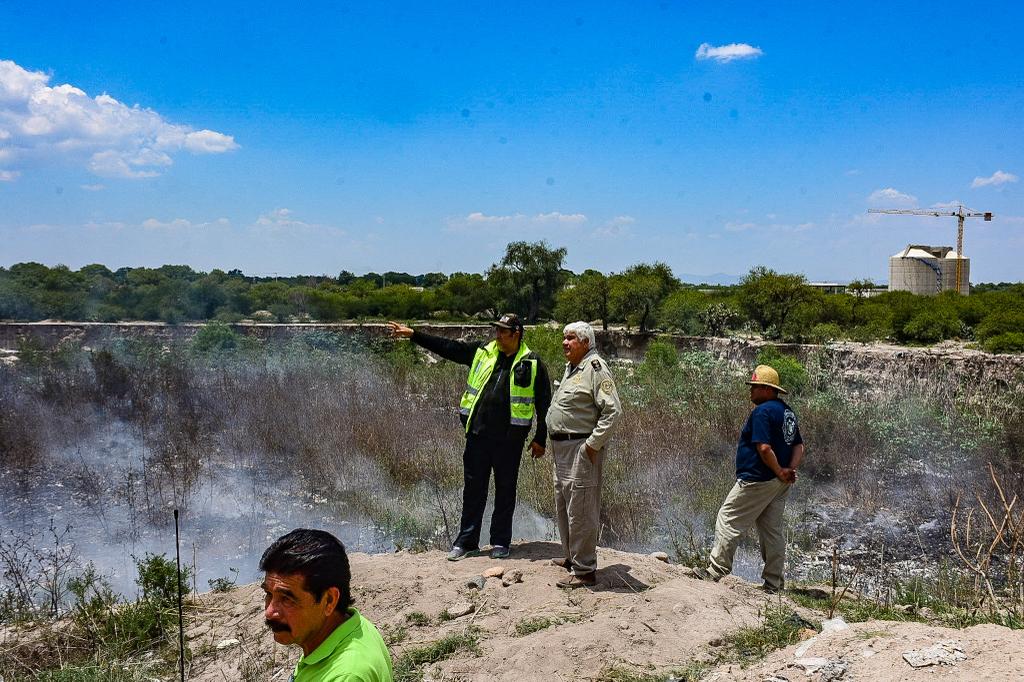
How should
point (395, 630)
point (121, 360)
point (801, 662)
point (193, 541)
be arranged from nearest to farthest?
point (801, 662), point (395, 630), point (193, 541), point (121, 360)

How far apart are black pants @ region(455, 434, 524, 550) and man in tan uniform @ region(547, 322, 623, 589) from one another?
556mm

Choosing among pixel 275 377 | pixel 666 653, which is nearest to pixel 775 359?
pixel 275 377

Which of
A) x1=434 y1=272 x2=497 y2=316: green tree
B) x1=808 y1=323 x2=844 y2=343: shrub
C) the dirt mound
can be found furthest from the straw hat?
x1=434 y1=272 x2=497 y2=316: green tree

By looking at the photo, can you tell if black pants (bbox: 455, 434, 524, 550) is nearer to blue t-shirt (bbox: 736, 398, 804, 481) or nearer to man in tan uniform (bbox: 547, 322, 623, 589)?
man in tan uniform (bbox: 547, 322, 623, 589)

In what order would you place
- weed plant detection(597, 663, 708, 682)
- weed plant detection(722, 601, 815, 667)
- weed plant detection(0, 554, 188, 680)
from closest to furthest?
1. weed plant detection(597, 663, 708, 682)
2. weed plant detection(722, 601, 815, 667)
3. weed plant detection(0, 554, 188, 680)

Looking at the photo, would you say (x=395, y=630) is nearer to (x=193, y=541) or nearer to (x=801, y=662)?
(x=801, y=662)

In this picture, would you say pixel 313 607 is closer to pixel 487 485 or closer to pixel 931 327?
pixel 487 485

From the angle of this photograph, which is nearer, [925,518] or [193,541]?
[193,541]

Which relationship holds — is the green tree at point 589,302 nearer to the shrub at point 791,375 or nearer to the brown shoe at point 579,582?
the shrub at point 791,375

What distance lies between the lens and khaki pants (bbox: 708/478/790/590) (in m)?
5.04

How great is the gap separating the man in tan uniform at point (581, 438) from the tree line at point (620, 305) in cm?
1793

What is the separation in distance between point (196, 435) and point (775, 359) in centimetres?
1063

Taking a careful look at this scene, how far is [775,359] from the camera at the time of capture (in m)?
14.7

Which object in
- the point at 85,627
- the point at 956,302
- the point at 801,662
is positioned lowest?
the point at 85,627
